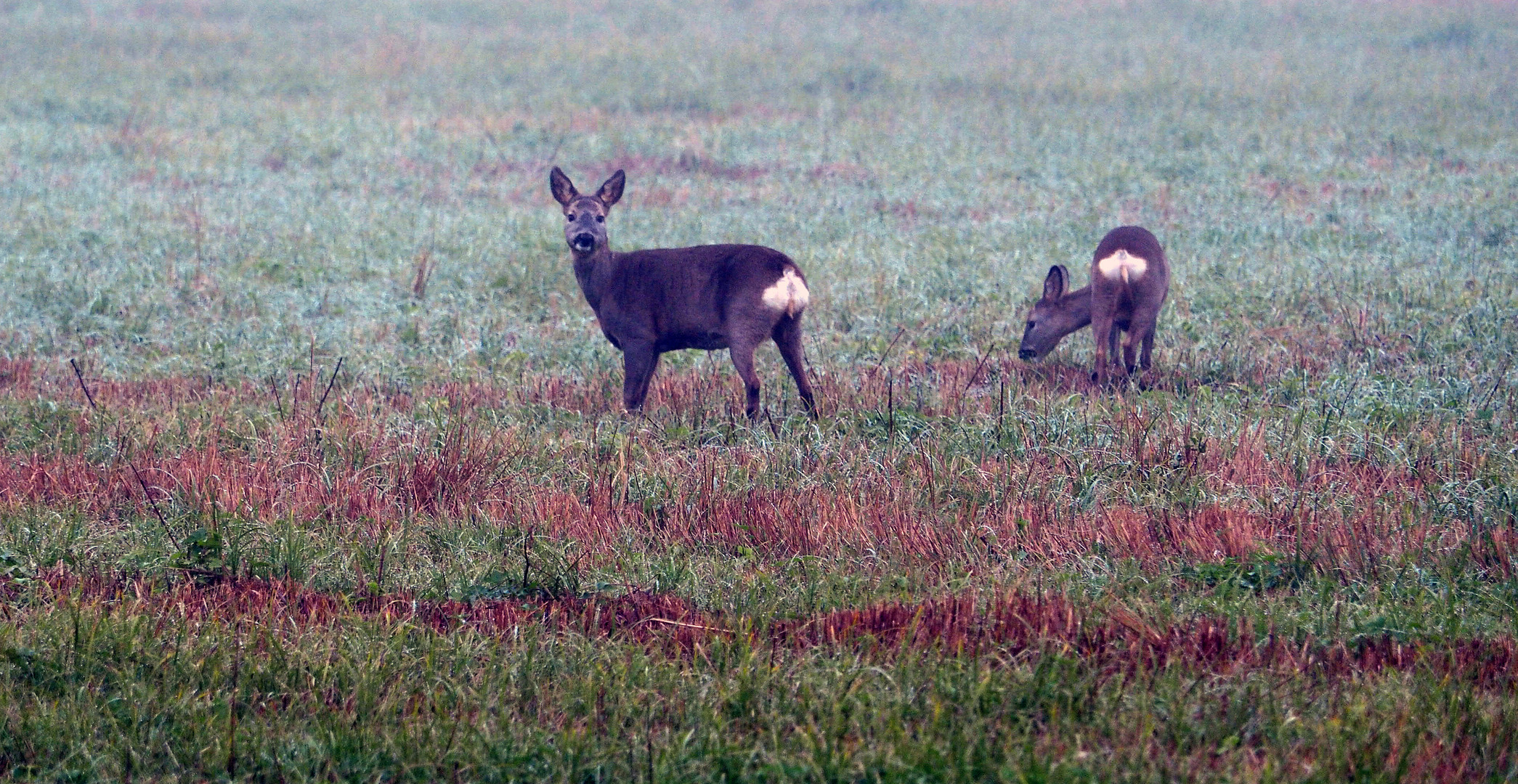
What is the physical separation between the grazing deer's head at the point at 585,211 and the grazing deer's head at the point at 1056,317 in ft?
8.89

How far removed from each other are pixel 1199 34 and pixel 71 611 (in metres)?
27.9

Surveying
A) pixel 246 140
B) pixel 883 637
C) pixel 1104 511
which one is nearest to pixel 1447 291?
pixel 1104 511

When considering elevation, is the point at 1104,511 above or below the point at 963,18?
below

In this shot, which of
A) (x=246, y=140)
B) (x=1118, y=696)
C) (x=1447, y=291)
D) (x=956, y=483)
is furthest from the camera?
(x=246, y=140)

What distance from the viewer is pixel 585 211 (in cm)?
753

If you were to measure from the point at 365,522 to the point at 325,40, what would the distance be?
2371 cm

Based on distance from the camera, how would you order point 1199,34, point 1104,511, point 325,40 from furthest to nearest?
point 1199,34, point 325,40, point 1104,511

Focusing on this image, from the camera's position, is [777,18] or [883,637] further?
[777,18]

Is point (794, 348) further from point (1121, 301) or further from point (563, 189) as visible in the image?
point (1121, 301)

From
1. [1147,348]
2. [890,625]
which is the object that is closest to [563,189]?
[1147,348]

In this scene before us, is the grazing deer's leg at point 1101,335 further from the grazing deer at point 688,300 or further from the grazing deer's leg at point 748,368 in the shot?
the grazing deer's leg at point 748,368

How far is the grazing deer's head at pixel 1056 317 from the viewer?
27.5ft

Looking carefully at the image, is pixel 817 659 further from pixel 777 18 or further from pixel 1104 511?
pixel 777 18

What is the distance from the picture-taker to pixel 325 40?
26.4m
